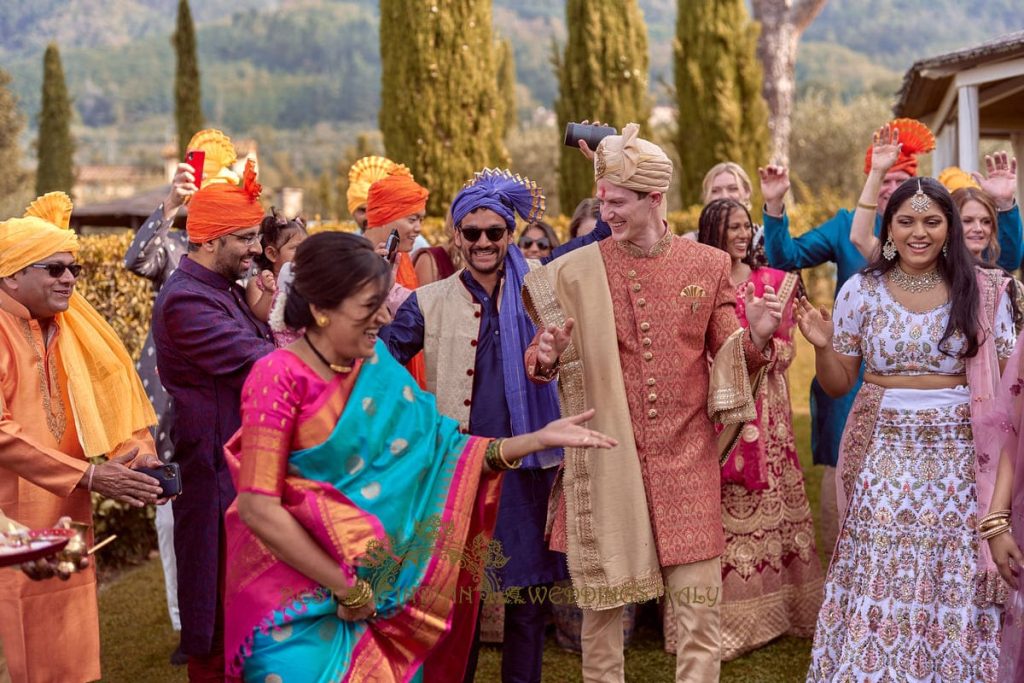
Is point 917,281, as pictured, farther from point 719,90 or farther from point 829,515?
point 719,90

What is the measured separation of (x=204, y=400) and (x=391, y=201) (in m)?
1.67

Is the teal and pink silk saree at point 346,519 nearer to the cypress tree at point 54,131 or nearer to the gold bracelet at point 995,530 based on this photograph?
the gold bracelet at point 995,530

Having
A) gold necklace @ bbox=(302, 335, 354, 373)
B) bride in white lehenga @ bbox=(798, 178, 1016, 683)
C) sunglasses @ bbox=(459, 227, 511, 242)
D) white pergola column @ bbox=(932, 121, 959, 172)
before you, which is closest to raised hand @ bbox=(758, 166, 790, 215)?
bride in white lehenga @ bbox=(798, 178, 1016, 683)

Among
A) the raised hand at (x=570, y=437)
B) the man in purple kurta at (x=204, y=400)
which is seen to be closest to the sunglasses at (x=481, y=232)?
the man in purple kurta at (x=204, y=400)

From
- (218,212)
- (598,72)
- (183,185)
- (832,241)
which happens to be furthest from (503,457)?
(598,72)

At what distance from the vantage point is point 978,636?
487 centimetres

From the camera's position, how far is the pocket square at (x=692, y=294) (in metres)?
4.64

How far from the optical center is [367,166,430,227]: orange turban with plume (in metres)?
6.30

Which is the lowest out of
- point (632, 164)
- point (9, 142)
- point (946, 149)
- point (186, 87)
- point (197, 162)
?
point (632, 164)

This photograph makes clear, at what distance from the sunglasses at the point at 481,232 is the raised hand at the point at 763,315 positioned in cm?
109

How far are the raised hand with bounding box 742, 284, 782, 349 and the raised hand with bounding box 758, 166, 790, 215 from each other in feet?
6.96

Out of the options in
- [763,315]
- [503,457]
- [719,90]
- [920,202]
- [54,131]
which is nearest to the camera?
[503,457]

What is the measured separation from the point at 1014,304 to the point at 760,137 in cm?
1353

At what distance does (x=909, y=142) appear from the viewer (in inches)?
255
